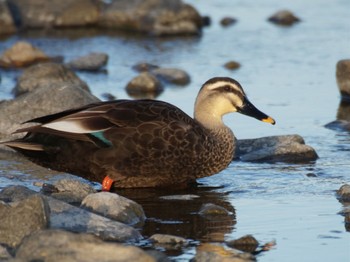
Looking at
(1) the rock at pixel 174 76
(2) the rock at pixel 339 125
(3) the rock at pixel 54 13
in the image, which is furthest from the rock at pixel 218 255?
(3) the rock at pixel 54 13

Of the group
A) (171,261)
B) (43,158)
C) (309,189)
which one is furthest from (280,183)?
(171,261)

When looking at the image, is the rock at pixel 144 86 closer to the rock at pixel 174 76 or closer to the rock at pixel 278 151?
the rock at pixel 174 76

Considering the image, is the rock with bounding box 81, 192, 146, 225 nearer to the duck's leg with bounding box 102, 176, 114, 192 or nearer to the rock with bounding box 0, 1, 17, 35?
the duck's leg with bounding box 102, 176, 114, 192

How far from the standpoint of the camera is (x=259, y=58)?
1670 cm

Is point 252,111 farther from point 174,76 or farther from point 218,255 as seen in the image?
point 174,76

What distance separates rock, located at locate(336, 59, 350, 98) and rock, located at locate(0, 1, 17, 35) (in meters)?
7.32

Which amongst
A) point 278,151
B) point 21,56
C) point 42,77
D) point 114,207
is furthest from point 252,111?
point 21,56

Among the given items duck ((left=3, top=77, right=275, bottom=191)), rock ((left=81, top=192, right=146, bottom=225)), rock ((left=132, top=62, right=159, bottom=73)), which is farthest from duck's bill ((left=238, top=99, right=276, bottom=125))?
rock ((left=132, top=62, right=159, bottom=73))

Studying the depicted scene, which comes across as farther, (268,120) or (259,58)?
(259,58)

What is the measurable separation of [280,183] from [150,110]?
137 centimetres

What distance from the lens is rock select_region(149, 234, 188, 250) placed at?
25.1ft

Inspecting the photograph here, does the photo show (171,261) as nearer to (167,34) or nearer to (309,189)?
(309,189)

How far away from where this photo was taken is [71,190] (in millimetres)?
9109

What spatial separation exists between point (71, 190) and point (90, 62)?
7146 mm
